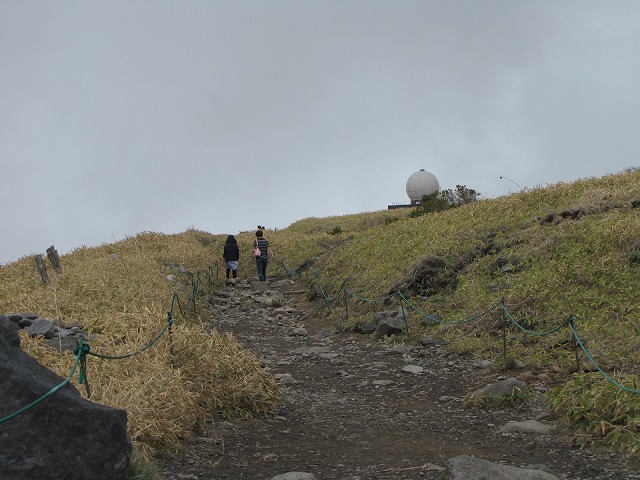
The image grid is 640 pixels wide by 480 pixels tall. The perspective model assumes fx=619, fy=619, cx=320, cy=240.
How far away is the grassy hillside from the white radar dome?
116ft

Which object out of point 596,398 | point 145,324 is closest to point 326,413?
point 145,324

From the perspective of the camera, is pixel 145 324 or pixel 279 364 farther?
pixel 279 364

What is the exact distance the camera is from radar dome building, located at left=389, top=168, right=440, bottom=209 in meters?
55.0

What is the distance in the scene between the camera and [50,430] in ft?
12.9

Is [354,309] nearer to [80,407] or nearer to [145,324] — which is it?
[145,324]

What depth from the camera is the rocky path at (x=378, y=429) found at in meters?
5.65

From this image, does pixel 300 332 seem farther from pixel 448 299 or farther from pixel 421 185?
pixel 421 185

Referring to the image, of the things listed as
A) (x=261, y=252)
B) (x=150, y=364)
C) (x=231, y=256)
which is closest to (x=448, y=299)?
(x=150, y=364)

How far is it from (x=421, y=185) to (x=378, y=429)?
162 ft

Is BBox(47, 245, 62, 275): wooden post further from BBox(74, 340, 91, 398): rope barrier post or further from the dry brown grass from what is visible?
BBox(74, 340, 91, 398): rope barrier post

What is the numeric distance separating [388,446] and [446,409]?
1598 mm

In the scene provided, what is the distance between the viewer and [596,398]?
629cm

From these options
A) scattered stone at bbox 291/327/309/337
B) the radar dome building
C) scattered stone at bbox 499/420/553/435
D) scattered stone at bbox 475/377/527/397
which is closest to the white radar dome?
the radar dome building

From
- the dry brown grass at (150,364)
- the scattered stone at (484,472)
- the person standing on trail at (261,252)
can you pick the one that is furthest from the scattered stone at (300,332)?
the scattered stone at (484,472)
